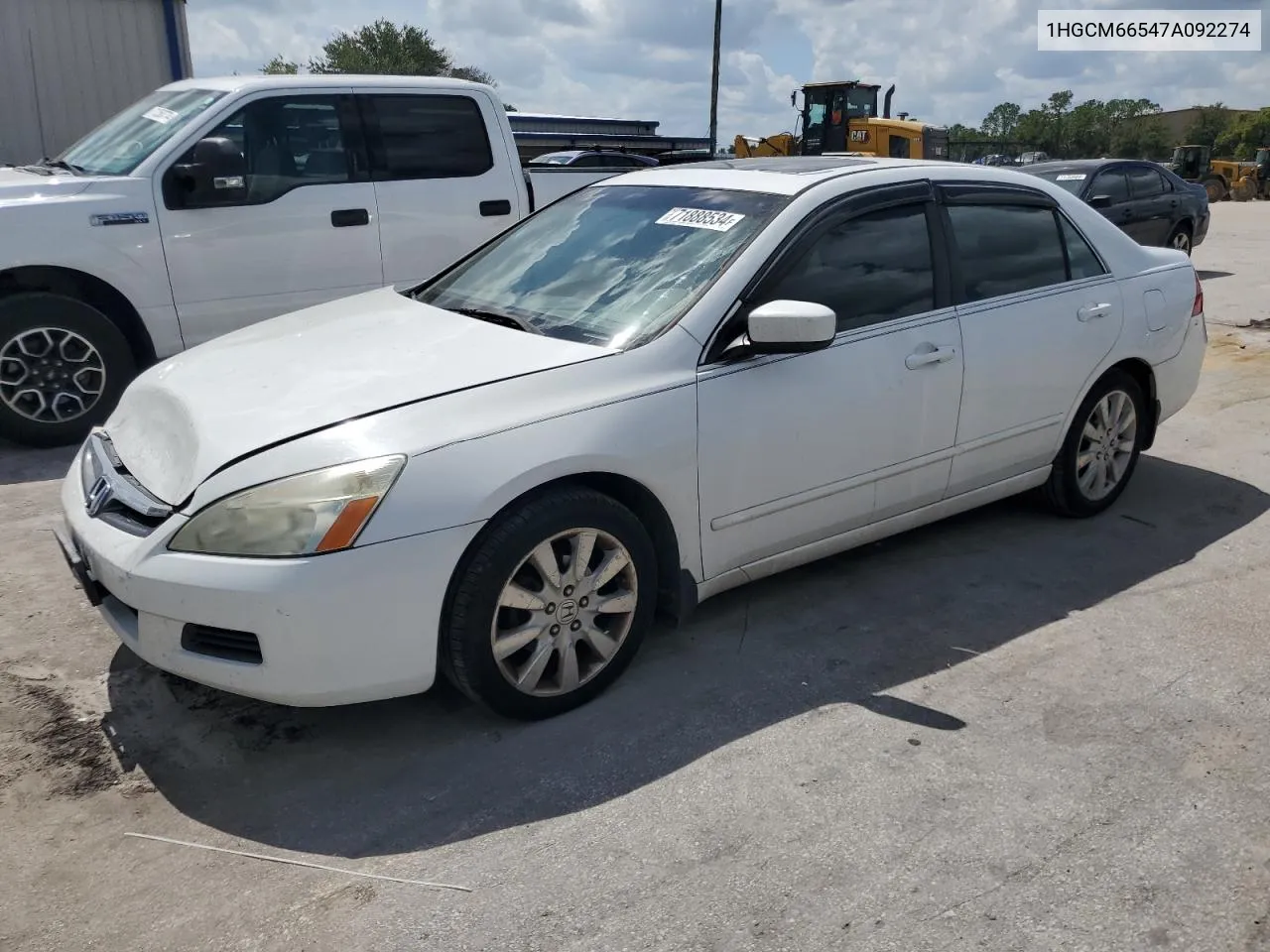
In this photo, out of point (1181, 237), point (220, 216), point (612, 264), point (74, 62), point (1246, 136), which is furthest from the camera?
point (1246, 136)

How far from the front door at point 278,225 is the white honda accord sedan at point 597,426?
7.40 ft

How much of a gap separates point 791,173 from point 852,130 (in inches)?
851

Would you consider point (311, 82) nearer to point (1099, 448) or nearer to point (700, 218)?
point (700, 218)

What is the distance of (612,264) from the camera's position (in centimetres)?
398

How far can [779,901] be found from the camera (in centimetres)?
261

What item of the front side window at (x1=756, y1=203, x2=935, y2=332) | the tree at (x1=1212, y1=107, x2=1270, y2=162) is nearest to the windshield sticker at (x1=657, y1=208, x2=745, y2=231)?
the front side window at (x1=756, y1=203, x2=935, y2=332)

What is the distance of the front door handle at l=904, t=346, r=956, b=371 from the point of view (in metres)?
4.08

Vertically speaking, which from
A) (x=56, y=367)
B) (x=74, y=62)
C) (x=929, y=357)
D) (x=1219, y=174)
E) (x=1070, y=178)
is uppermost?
(x=74, y=62)

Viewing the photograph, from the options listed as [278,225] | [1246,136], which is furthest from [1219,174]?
[1246,136]

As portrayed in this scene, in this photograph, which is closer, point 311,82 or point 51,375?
point 51,375

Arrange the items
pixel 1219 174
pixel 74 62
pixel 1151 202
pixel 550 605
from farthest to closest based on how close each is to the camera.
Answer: pixel 1219 174
pixel 1151 202
pixel 74 62
pixel 550 605

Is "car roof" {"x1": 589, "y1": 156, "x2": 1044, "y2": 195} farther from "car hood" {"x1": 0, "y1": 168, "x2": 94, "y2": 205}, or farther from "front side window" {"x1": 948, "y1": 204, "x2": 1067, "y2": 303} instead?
"car hood" {"x1": 0, "y1": 168, "x2": 94, "y2": 205}

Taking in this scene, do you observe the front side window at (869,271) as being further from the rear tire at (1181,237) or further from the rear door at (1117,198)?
the rear tire at (1181,237)

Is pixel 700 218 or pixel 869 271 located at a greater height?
pixel 700 218
